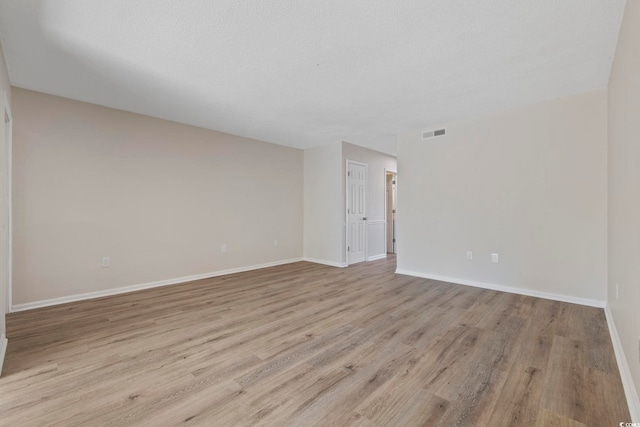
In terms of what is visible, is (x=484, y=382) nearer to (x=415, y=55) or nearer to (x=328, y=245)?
(x=415, y=55)

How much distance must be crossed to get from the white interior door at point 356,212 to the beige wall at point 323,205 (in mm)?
243

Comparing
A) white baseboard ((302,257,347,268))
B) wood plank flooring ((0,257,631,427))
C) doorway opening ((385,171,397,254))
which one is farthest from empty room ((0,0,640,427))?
doorway opening ((385,171,397,254))

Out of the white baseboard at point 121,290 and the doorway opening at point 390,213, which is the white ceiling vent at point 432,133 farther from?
the white baseboard at point 121,290

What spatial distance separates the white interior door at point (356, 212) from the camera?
5660 mm

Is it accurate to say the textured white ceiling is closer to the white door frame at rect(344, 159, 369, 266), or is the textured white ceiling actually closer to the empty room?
the empty room

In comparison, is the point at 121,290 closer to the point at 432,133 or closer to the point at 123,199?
the point at 123,199

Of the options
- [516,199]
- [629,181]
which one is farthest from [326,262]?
Result: [629,181]

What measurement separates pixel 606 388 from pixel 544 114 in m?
3.04

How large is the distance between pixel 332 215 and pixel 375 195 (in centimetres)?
133

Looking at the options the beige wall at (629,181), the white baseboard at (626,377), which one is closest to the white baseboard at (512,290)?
the white baseboard at (626,377)

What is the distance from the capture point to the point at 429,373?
1858 mm

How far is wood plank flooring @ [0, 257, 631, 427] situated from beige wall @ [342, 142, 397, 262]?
2955 millimetres

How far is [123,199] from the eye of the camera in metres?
3.76

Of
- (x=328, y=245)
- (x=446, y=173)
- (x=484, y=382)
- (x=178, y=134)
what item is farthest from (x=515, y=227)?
(x=178, y=134)
